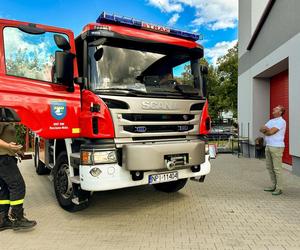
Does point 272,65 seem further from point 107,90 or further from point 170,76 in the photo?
point 107,90

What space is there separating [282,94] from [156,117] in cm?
712

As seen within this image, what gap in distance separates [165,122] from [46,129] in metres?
1.78

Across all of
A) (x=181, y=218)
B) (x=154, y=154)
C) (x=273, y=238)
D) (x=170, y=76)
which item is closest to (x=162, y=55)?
(x=170, y=76)

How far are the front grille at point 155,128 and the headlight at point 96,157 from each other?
1.50 ft

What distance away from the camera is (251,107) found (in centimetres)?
1253

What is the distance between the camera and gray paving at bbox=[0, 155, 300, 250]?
4.22 metres

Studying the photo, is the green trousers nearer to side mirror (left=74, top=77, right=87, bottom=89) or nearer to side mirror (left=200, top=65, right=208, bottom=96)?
side mirror (left=200, top=65, right=208, bottom=96)

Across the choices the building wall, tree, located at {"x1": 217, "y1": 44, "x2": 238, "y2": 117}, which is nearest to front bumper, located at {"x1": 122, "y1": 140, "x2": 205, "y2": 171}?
the building wall

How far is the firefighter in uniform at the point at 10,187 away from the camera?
15.1 feet

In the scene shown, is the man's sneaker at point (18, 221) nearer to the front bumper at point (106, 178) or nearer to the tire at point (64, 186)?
the tire at point (64, 186)

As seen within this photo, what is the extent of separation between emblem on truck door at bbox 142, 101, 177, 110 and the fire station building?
4.54 m

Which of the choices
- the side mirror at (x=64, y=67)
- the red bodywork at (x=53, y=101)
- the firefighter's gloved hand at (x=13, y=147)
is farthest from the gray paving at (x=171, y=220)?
the side mirror at (x=64, y=67)

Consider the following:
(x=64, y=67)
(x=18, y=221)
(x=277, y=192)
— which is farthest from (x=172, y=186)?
(x=64, y=67)

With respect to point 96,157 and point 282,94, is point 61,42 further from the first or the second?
point 282,94
